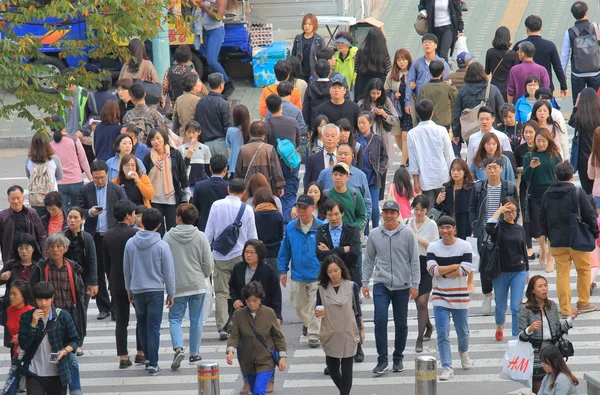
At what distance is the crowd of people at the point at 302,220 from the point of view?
11.9 m

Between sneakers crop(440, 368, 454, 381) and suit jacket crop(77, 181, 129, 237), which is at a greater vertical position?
suit jacket crop(77, 181, 129, 237)

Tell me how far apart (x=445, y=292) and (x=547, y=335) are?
1.29 meters

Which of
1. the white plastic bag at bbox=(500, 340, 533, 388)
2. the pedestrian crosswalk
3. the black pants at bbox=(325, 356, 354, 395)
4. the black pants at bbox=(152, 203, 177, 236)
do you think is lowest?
the pedestrian crosswalk

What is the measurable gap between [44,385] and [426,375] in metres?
3.29

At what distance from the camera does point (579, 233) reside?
13.6m

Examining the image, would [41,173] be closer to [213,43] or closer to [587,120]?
[587,120]

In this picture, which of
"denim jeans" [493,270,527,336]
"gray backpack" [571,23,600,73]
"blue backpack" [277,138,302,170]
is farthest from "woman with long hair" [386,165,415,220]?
"gray backpack" [571,23,600,73]

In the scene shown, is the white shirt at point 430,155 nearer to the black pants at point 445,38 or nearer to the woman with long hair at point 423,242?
the woman with long hair at point 423,242

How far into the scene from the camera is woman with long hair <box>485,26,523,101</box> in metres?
19.2

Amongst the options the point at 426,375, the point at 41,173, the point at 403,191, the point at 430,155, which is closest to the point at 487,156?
the point at 403,191

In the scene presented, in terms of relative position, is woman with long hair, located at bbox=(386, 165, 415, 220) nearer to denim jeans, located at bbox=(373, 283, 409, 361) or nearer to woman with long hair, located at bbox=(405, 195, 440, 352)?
woman with long hair, located at bbox=(405, 195, 440, 352)

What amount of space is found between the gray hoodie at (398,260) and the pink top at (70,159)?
193 inches

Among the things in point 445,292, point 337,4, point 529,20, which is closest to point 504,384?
point 445,292

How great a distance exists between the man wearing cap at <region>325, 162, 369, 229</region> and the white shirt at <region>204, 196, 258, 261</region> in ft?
2.95
